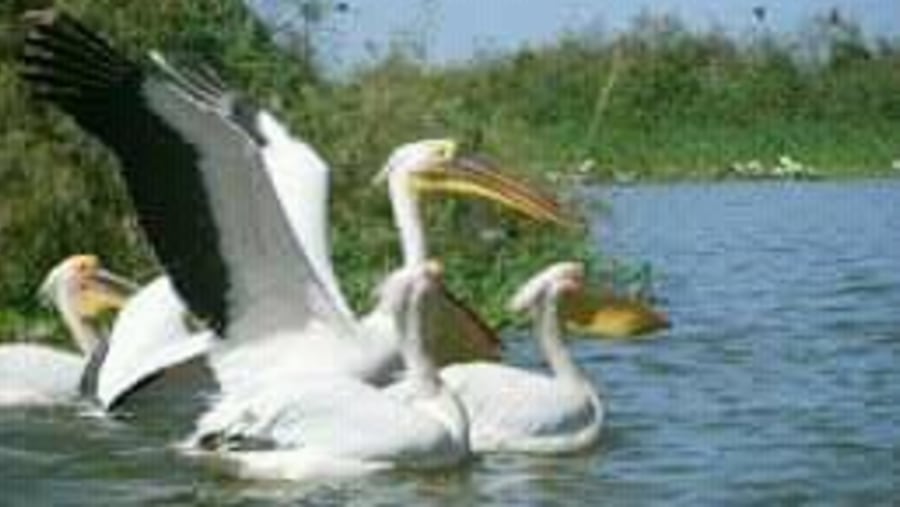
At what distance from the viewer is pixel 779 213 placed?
26812 mm

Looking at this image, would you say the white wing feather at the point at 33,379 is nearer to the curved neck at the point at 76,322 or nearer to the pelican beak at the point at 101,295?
the curved neck at the point at 76,322

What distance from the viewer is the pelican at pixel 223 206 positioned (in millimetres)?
9000

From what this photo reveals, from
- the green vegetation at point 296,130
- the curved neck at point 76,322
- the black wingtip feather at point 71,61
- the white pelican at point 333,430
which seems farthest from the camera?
the green vegetation at point 296,130

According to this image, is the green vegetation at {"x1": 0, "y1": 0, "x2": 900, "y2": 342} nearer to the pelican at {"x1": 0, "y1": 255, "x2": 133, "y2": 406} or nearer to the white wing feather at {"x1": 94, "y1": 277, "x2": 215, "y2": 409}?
the pelican at {"x1": 0, "y1": 255, "x2": 133, "y2": 406}

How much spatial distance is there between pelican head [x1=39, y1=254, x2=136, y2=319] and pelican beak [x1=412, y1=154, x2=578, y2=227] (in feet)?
5.89

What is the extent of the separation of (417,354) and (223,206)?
957mm

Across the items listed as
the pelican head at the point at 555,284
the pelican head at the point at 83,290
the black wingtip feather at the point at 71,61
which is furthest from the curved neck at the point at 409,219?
the black wingtip feather at the point at 71,61

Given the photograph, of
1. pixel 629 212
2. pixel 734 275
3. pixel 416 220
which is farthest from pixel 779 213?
pixel 416 220

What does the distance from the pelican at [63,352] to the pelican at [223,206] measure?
63.4 inches

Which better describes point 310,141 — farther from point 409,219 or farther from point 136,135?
point 136,135

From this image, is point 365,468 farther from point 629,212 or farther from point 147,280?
point 629,212

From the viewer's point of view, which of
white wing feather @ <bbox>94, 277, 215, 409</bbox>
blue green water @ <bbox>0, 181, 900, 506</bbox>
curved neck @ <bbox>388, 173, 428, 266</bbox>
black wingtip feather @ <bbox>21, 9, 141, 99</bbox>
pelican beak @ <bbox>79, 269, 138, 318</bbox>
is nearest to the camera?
black wingtip feather @ <bbox>21, 9, 141, 99</bbox>

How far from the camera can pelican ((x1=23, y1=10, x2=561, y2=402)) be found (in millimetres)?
9000

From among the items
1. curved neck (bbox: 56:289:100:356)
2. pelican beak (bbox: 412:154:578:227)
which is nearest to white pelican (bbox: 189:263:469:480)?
pelican beak (bbox: 412:154:578:227)
